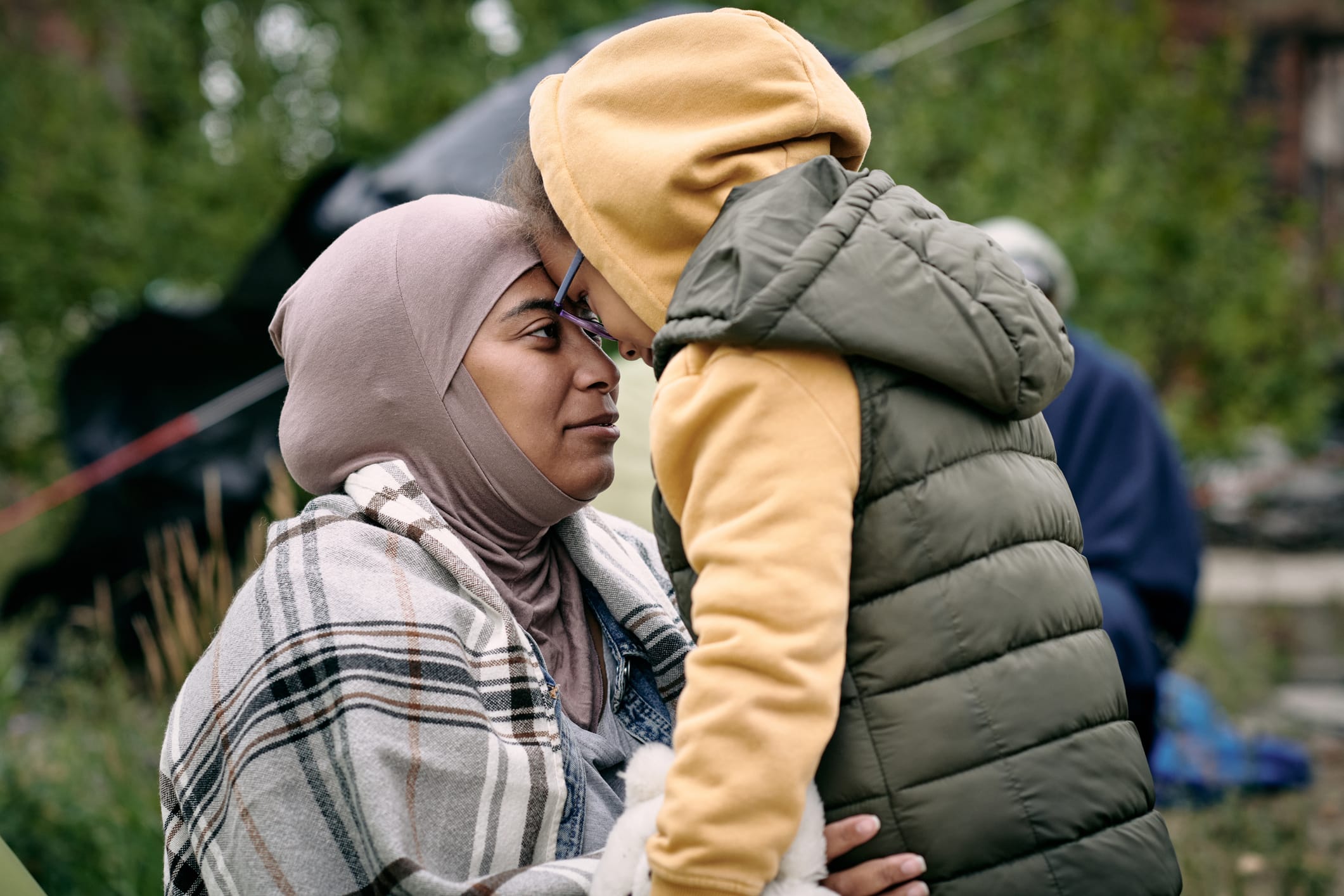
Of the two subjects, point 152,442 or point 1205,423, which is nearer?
point 152,442

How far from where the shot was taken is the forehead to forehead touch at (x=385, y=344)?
195cm

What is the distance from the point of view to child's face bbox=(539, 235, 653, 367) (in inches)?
68.9

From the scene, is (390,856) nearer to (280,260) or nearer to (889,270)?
(889,270)

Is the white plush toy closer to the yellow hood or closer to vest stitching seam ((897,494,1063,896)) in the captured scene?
vest stitching seam ((897,494,1063,896))

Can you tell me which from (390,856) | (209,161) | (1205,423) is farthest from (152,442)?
(1205,423)

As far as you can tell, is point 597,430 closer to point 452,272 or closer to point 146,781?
point 452,272

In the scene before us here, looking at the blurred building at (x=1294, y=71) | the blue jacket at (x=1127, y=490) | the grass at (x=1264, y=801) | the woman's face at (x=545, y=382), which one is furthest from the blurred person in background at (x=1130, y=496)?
the blurred building at (x=1294, y=71)

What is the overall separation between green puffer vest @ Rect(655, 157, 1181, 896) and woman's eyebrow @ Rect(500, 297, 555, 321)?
505 mm

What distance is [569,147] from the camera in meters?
1.70

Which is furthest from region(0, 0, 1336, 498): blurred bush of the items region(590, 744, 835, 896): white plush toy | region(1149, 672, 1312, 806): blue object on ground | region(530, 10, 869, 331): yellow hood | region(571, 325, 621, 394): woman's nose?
region(590, 744, 835, 896): white plush toy

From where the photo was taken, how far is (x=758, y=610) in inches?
54.7

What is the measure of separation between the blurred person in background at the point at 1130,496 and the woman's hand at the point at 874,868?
2559 millimetres

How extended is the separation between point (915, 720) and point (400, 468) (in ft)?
2.93

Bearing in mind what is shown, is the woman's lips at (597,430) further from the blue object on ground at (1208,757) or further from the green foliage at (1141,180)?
the green foliage at (1141,180)
